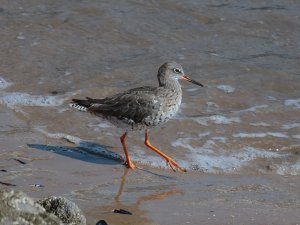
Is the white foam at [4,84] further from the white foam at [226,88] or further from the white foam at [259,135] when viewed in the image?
the white foam at [259,135]

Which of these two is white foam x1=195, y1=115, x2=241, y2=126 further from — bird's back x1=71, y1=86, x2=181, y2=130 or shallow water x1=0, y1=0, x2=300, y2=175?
bird's back x1=71, y1=86, x2=181, y2=130

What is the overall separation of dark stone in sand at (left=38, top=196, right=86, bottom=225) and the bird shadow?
8.15ft

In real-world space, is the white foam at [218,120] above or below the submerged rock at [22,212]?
below

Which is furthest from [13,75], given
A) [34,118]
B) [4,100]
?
[34,118]

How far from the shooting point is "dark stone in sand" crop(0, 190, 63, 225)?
4.16 metres

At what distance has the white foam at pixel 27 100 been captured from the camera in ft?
29.1

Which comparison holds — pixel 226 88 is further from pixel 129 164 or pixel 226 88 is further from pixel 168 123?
pixel 129 164

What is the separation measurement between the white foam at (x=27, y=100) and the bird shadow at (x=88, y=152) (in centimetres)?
129

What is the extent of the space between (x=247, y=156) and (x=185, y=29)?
4.40 m

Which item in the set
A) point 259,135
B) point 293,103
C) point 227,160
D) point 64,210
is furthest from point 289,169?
point 64,210

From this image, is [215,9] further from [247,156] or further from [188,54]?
[247,156]

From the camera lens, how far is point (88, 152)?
24.8 feet

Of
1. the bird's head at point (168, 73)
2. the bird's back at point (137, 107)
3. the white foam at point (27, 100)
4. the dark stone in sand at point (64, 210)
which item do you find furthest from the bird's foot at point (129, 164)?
the dark stone in sand at point (64, 210)

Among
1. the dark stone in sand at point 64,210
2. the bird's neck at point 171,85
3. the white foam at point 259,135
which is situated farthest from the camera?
the bird's neck at point 171,85
